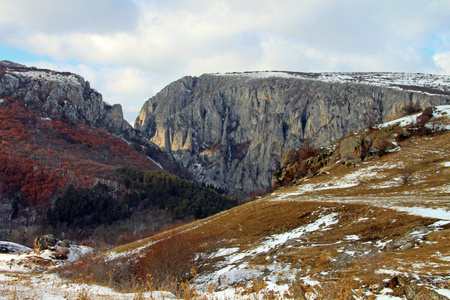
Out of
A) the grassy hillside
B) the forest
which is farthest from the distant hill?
the grassy hillside

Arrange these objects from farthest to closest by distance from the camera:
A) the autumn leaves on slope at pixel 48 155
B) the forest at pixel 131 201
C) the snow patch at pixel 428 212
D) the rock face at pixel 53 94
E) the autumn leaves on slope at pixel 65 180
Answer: the rock face at pixel 53 94, the autumn leaves on slope at pixel 48 155, the autumn leaves on slope at pixel 65 180, the forest at pixel 131 201, the snow patch at pixel 428 212

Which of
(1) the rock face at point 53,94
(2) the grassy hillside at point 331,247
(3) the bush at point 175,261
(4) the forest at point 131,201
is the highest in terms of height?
(1) the rock face at point 53,94

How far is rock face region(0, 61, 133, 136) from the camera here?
170 metres

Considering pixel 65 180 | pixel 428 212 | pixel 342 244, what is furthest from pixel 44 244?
pixel 65 180

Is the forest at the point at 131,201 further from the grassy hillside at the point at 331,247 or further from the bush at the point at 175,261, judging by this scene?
the bush at the point at 175,261

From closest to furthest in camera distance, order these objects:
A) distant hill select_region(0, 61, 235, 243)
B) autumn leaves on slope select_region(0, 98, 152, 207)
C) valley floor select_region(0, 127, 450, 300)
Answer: valley floor select_region(0, 127, 450, 300) → distant hill select_region(0, 61, 235, 243) → autumn leaves on slope select_region(0, 98, 152, 207)

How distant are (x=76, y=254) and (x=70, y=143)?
137 meters

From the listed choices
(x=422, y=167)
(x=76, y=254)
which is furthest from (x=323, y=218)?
(x=76, y=254)

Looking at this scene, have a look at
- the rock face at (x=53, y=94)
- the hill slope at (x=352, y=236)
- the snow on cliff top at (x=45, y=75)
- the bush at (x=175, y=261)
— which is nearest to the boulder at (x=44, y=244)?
the hill slope at (x=352, y=236)

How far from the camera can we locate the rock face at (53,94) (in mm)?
169750

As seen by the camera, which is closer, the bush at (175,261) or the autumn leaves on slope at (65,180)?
the bush at (175,261)

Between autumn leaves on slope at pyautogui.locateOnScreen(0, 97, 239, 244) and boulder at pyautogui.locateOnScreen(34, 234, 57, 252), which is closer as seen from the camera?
boulder at pyautogui.locateOnScreen(34, 234, 57, 252)

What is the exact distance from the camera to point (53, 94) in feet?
567

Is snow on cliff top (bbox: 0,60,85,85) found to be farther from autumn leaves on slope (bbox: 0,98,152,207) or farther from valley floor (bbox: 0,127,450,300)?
valley floor (bbox: 0,127,450,300)
